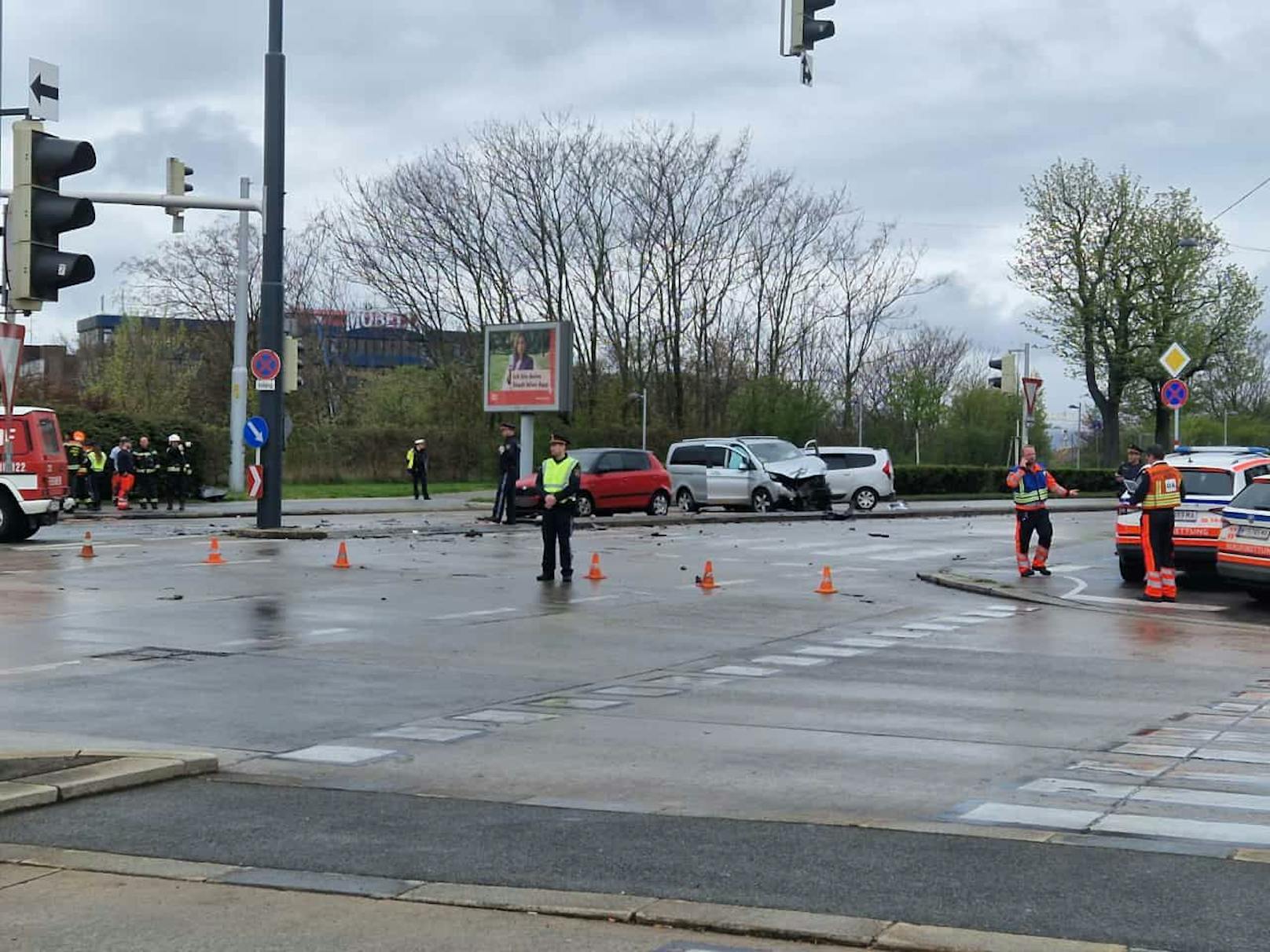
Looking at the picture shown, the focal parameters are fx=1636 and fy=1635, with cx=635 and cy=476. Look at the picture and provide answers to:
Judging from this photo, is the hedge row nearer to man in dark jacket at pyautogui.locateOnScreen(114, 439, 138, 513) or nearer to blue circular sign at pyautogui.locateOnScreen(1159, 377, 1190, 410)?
man in dark jacket at pyautogui.locateOnScreen(114, 439, 138, 513)

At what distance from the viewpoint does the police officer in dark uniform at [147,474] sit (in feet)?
123

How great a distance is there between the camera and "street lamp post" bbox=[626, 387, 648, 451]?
58875 millimetres

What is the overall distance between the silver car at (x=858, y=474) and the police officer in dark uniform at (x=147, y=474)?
629 inches

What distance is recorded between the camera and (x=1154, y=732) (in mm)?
9953

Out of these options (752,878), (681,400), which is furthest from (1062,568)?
(681,400)

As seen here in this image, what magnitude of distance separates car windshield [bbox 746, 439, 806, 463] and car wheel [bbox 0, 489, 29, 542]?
19095 mm

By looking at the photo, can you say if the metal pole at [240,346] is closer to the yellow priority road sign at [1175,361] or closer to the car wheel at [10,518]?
the car wheel at [10,518]

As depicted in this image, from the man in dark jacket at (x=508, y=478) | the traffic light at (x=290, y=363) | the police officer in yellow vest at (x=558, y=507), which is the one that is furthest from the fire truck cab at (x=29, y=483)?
the police officer in yellow vest at (x=558, y=507)

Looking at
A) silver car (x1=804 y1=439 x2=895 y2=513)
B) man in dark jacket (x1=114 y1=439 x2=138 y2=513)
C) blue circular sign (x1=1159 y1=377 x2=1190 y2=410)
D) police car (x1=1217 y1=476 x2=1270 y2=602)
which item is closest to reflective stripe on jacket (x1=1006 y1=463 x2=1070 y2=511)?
police car (x1=1217 y1=476 x2=1270 y2=602)

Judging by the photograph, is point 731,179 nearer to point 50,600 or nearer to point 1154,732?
point 50,600

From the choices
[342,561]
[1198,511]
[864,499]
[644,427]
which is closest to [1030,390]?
[1198,511]

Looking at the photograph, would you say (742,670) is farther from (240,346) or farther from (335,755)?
(240,346)

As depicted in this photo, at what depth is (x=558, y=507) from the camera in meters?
20.0

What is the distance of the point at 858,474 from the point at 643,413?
19852 mm
